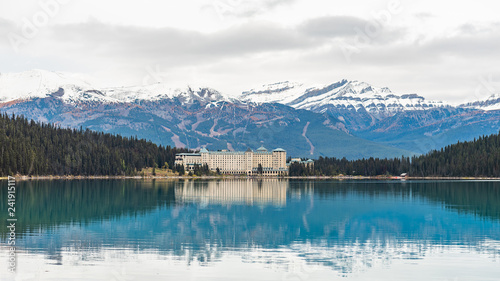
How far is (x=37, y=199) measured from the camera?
11431cm

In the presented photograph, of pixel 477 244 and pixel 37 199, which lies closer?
pixel 477 244

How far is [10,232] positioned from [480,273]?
45.7m

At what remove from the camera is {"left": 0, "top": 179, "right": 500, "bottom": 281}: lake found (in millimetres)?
48281

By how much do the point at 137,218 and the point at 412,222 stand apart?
3567 cm

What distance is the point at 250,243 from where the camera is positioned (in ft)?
205

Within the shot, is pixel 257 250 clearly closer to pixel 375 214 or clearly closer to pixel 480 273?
pixel 480 273

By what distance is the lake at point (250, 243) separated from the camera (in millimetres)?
48281

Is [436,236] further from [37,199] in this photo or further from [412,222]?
[37,199]

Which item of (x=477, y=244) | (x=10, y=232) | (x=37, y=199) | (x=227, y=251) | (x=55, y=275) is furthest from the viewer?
(x=37, y=199)

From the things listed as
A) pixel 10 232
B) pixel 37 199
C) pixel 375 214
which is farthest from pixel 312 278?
pixel 37 199

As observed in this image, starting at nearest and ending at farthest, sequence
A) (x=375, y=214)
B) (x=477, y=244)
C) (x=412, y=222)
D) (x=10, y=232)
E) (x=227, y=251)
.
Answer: (x=227, y=251), (x=477, y=244), (x=10, y=232), (x=412, y=222), (x=375, y=214)

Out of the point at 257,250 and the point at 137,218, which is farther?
the point at 137,218

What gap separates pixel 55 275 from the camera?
46312mm

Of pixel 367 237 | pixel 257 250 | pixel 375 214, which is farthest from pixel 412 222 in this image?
pixel 257 250
